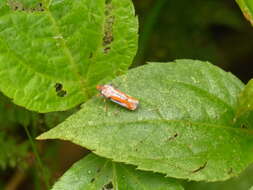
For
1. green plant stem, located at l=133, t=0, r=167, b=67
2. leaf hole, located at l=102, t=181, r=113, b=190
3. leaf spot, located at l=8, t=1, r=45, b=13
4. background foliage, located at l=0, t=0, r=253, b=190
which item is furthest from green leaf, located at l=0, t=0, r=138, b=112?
green plant stem, located at l=133, t=0, r=167, b=67

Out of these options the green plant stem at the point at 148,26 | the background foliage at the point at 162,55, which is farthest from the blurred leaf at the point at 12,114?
the green plant stem at the point at 148,26

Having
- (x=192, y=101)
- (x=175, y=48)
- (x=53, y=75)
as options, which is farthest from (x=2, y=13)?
(x=175, y=48)

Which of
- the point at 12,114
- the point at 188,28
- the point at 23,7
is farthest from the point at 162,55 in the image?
the point at 23,7

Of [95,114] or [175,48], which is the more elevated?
[95,114]

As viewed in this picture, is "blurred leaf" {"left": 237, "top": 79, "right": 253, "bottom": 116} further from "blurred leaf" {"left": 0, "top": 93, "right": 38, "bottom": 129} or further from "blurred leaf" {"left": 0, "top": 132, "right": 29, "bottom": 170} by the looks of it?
"blurred leaf" {"left": 0, "top": 132, "right": 29, "bottom": 170}

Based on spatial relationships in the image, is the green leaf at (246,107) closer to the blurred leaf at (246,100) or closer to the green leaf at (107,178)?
the blurred leaf at (246,100)

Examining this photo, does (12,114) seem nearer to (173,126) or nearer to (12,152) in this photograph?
(12,152)

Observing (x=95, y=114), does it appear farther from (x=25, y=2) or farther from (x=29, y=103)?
(x=25, y=2)
